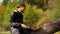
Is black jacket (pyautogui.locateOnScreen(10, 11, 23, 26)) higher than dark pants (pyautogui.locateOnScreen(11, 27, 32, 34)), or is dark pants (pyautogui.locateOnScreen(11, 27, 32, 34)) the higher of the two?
black jacket (pyautogui.locateOnScreen(10, 11, 23, 26))

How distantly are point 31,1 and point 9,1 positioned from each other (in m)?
0.33

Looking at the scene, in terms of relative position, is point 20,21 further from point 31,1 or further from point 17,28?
point 31,1

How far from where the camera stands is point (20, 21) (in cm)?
165

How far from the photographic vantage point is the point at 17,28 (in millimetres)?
1636

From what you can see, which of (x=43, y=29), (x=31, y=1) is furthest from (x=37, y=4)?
(x=43, y=29)

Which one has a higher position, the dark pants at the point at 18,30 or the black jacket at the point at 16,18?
the black jacket at the point at 16,18

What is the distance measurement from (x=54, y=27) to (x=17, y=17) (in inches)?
17.7

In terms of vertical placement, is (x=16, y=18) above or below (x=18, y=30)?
above

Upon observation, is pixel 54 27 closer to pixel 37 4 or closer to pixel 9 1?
pixel 37 4

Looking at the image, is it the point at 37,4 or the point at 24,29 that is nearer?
the point at 24,29

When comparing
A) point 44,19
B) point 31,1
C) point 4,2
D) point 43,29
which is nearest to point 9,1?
point 4,2

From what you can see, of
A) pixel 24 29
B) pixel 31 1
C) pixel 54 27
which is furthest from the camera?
pixel 31 1

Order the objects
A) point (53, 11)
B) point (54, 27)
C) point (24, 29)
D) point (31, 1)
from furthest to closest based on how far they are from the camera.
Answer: point (31, 1) → point (53, 11) → point (54, 27) → point (24, 29)

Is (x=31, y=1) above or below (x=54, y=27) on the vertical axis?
above
